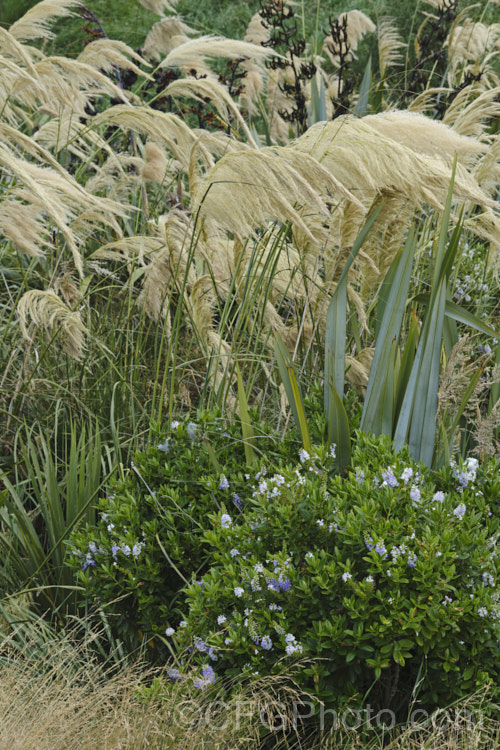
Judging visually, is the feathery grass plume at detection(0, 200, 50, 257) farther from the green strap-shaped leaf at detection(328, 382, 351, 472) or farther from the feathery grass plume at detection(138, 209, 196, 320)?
the green strap-shaped leaf at detection(328, 382, 351, 472)

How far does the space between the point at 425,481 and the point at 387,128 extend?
1119mm

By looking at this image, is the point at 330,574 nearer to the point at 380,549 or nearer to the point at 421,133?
the point at 380,549

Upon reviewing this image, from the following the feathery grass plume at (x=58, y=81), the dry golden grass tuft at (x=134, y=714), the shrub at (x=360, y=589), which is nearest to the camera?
the dry golden grass tuft at (x=134, y=714)

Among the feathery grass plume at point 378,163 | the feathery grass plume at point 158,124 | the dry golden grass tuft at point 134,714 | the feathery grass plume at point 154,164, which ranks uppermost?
the feathery grass plume at point 378,163

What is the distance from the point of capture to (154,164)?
13.1ft

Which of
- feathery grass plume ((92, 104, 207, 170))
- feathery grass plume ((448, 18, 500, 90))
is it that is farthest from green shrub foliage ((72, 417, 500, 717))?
feathery grass plume ((448, 18, 500, 90))

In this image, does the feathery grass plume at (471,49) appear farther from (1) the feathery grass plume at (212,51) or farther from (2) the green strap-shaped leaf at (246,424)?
(2) the green strap-shaped leaf at (246,424)

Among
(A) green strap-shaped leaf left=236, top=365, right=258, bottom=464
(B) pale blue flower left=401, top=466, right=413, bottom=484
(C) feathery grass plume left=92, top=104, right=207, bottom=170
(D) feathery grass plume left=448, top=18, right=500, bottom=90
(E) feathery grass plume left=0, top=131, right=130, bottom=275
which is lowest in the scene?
(A) green strap-shaped leaf left=236, top=365, right=258, bottom=464

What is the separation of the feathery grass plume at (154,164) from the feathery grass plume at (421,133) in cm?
165

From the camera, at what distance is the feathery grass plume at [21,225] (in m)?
2.76

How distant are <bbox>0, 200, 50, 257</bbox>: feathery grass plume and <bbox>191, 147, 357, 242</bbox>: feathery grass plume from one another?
62cm

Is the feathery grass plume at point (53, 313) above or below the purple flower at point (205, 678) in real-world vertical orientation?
above

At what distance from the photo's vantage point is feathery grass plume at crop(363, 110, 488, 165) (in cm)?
238

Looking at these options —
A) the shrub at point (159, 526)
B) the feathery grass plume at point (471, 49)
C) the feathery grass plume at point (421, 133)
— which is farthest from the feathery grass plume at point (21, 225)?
the feathery grass plume at point (471, 49)
